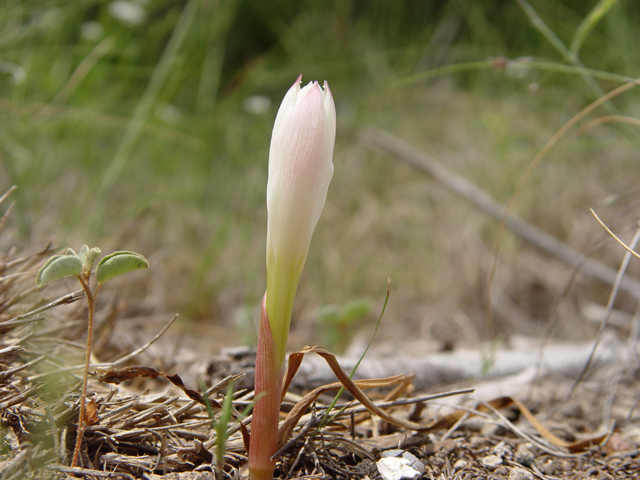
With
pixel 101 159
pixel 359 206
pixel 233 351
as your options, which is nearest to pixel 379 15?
pixel 359 206

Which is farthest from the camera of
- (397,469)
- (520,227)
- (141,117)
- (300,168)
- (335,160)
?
(335,160)

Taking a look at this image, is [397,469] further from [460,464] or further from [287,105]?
[287,105]

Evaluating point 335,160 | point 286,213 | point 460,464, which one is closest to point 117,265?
point 286,213

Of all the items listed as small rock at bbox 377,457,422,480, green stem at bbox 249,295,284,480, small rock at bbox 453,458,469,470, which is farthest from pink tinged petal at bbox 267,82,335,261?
small rock at bbox 453,458,469,470

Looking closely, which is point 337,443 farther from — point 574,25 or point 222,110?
point 574,25

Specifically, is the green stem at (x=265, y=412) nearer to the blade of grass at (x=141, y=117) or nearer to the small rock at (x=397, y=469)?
the small rock at (x=397, y=469)

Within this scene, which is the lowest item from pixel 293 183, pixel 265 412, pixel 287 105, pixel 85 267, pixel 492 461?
pixel 492 461

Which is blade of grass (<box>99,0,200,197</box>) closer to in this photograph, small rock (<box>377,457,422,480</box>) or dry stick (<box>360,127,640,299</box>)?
dry stick (<box>360,127,640,299</box>)
